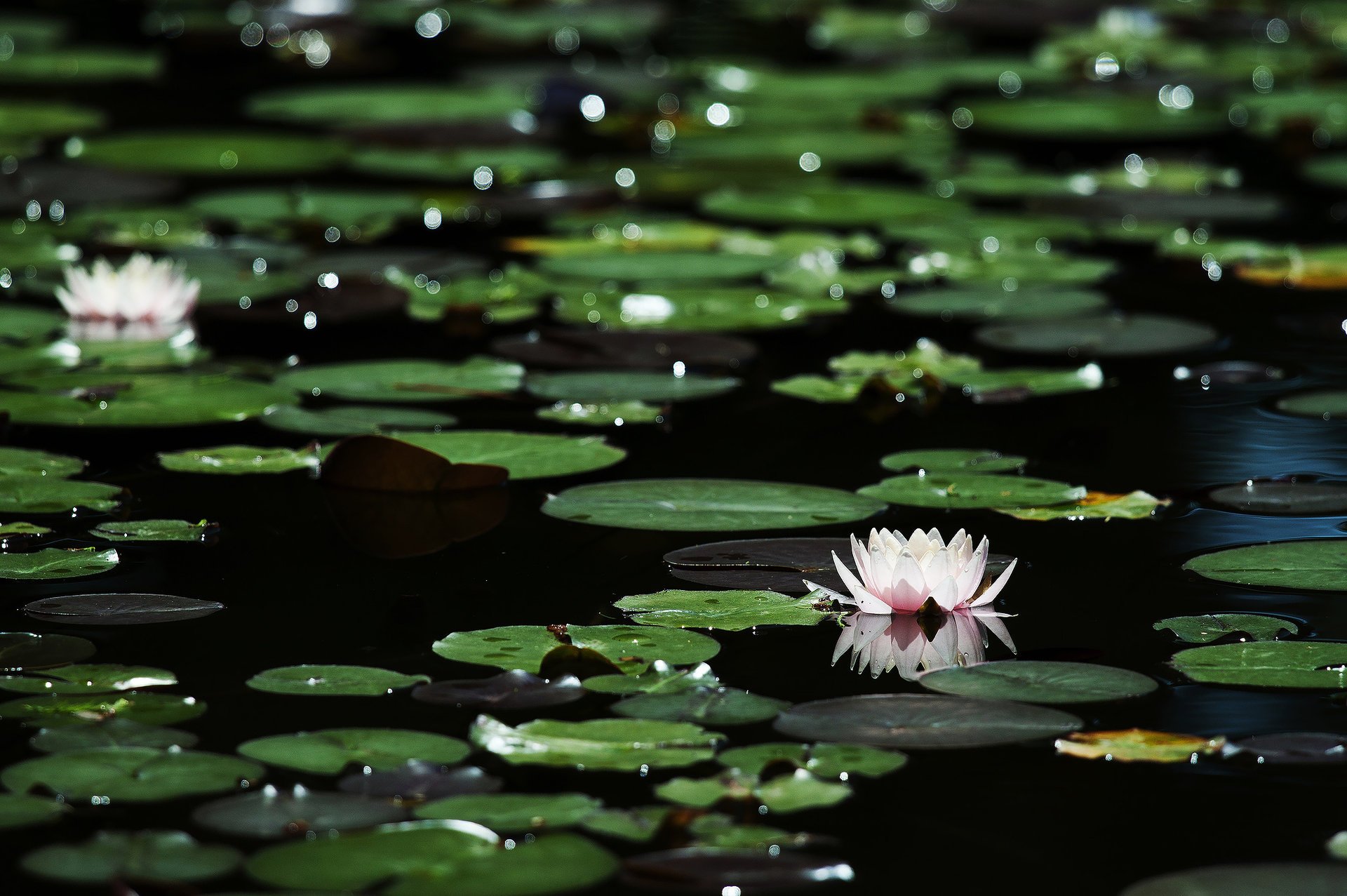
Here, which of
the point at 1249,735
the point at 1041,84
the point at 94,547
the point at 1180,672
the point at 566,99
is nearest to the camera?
the point at 1249,735

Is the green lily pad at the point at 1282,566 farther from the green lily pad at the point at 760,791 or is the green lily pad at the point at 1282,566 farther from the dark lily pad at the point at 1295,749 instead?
the green lily pad at the point at 760,791

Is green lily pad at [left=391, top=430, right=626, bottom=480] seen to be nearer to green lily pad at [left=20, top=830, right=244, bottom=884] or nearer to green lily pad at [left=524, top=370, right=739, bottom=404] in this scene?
green lily pad at [left=524, top=370, right=739, bottom=404]

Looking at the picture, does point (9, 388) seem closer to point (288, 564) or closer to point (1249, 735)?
point (288, 564)

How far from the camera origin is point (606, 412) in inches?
135

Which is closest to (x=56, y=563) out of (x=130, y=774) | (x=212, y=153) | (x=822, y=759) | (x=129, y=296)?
(x=130, y=774)

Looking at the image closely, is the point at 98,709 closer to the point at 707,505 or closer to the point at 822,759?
the point at 822,759

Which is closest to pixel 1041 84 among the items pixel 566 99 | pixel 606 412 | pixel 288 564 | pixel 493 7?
pixel 566 99

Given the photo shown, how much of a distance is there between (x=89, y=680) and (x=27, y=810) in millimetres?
347

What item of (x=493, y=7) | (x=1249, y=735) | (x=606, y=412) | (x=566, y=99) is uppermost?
(x=493, y=7)

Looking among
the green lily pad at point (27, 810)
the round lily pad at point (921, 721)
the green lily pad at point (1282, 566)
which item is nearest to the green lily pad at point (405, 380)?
the green lily pad at point (1282, 566)

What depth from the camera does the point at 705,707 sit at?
2180 mm

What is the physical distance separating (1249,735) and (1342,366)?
182 centimetres

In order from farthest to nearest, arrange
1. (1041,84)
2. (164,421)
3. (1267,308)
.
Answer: (1041,84), (1267,308), (164,421)

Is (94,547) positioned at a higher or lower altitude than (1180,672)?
higher
